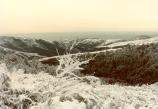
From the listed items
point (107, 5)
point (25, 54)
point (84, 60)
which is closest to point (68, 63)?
point (84, 60)

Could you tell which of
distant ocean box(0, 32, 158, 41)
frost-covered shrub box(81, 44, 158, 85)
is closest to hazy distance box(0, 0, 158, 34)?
distant ocean box(0, 32, 158, 41)

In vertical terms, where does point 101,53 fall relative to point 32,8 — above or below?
below

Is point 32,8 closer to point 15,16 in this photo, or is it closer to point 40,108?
point 15,16

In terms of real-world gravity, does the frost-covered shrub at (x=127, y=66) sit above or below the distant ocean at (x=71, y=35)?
below

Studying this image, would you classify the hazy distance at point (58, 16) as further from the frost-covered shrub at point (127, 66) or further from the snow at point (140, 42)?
the frost-covered shrub at point (127, 66)

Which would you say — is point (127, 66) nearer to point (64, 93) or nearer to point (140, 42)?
point (140, 42)

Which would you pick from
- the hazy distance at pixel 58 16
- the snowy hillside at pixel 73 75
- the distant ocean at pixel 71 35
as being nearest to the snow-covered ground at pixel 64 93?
the snowy hillside at pixel 73 75

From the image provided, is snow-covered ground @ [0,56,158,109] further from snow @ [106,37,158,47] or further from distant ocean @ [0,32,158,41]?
snow @ [106,37,158,47]
